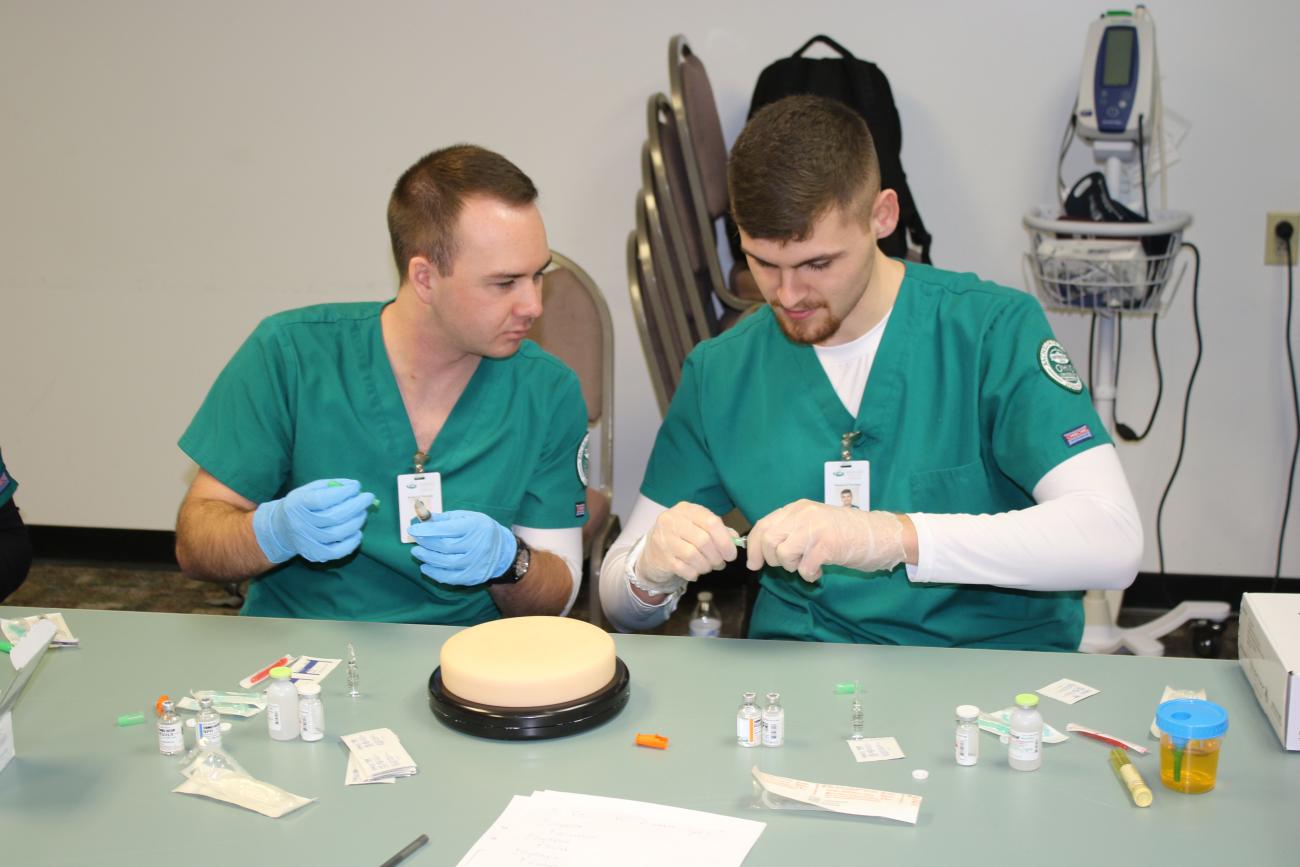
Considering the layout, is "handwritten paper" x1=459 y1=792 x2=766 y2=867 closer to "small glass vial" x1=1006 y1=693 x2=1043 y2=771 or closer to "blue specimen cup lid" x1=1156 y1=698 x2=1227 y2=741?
"small glass vial" x1=1006 y1=693 x2=1043 y2=771

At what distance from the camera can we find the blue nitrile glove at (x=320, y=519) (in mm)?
1620

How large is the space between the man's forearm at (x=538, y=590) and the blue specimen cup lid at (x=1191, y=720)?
91cm

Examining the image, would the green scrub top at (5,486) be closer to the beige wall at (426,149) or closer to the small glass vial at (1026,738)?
the small glass vial at (1026,738)

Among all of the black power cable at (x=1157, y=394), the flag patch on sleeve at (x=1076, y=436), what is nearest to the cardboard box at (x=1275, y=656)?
the flag patch on sleeve at (x=1076, y=436)

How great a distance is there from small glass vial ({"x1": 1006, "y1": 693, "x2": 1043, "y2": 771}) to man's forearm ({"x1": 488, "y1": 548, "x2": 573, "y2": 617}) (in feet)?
2.63

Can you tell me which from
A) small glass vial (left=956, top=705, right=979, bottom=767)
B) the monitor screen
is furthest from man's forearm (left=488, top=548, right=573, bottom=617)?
the monitor screen

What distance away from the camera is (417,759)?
1.30 metres

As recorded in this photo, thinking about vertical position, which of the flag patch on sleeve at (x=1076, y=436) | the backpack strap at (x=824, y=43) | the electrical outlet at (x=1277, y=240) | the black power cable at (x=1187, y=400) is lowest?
the black power cable at (x=1187, y=400)

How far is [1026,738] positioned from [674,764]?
0.35 m

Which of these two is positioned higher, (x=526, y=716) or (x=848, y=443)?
(x=848, y=443)

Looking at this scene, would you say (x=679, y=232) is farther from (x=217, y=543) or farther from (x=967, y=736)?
(x=967, y=736)

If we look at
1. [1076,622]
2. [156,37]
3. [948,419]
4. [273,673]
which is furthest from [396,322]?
[156,37]

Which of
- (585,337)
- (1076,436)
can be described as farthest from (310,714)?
(585,337)

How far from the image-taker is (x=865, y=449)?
1786mm
